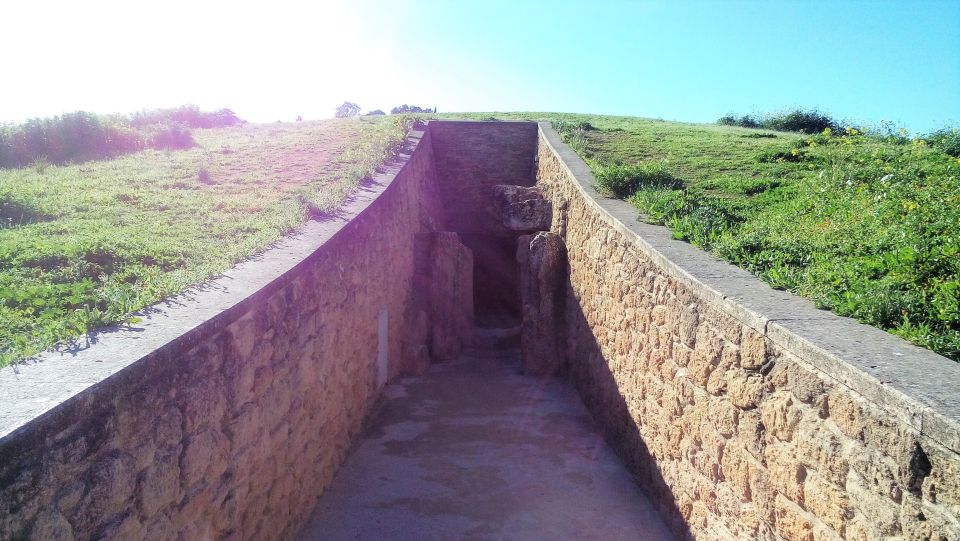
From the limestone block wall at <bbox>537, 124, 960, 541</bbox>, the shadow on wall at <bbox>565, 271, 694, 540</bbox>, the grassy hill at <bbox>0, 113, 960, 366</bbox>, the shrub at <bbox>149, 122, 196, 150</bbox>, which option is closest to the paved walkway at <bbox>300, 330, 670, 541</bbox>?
the shadow on wall at <bbox>565, 271, 694, 540</bbox>

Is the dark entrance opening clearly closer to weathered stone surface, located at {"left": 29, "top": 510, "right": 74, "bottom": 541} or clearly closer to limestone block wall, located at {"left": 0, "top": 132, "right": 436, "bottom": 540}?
Result: limestone block wall, located at {"left": 0, "top": 132, "right": 436, "bottom": 540}

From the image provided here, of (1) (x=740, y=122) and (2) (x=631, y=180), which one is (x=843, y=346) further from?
(1) (x=740, y=122)

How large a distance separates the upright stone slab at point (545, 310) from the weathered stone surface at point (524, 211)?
1.47m

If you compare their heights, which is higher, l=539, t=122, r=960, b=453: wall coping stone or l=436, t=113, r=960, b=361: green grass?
l=436, t=113, r=960, b=361: green grass

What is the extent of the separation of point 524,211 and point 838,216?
559 centimetres

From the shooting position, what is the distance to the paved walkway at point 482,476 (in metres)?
4.77

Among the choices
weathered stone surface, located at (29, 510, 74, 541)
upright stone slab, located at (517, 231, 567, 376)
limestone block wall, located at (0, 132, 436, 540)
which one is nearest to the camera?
weathered stone surface, located at (29, 510, 74, 541)

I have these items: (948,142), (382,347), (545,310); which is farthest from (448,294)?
(948,142)

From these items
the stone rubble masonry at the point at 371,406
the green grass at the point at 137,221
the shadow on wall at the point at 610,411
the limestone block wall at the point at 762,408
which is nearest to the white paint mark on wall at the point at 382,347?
the stone rubble masonry at the point at 371,406

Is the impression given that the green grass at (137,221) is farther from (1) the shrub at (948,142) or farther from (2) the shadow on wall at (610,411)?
(1) the shrub at (948,142)

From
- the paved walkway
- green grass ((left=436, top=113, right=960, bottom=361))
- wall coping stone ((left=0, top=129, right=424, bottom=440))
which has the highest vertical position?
green grass ((left=436, top=113, right=960, bottom=361))

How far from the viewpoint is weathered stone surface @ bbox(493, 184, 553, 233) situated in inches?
403

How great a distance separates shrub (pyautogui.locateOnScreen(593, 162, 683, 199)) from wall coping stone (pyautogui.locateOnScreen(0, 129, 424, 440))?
160 inches

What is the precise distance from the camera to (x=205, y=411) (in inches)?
121
